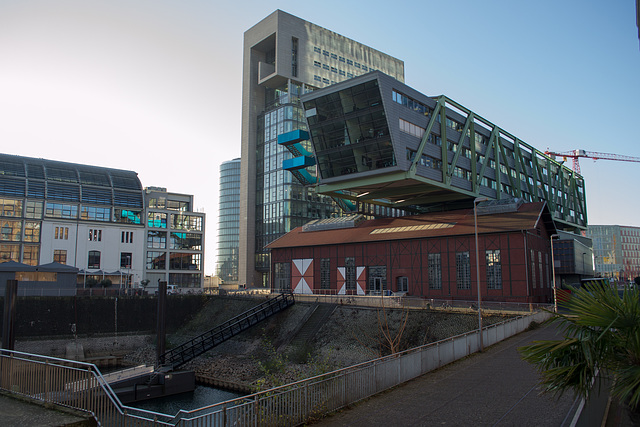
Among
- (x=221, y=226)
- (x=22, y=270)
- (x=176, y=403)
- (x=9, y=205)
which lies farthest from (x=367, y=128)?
(x=221, y=226)

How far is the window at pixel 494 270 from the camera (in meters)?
51.8

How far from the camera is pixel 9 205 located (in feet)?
230

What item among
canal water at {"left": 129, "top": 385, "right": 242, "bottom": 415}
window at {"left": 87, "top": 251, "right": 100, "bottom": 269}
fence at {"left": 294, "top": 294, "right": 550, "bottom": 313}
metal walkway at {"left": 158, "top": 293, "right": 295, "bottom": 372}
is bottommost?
canal water at {"left": 129, "top": 385, "right": 242, "bottom": 415}

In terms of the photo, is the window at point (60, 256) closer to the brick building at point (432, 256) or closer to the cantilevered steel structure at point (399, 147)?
the brick building at point (432, 256)

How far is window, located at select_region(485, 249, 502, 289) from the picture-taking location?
170 feet

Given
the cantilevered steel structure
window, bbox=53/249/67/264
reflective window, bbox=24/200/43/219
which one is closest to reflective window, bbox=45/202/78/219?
reflective window, bbox=24/200/43/219

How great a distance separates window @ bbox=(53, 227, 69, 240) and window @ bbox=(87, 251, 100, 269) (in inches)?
172

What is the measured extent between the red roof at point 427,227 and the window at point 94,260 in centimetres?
2763

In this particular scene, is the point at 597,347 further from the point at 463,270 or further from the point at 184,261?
the point at 184,261

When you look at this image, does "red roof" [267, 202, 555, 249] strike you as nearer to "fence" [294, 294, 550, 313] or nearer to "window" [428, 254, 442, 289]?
"window" [428, 254, 442, 289]

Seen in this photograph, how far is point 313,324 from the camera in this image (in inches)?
1864

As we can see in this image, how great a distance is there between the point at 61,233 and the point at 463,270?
5870 centimetres

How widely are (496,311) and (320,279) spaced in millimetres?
29538

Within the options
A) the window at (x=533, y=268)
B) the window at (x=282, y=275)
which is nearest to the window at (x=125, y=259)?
the window at (x=282, y=275)
